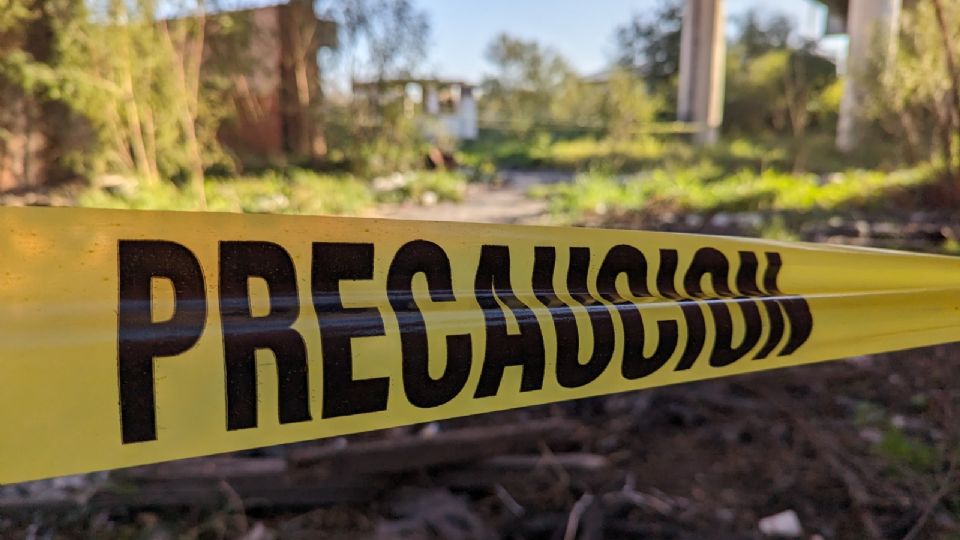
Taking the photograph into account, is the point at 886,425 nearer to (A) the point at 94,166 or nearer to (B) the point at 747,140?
(A) the point at 94,166

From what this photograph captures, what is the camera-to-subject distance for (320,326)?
142 centimetres

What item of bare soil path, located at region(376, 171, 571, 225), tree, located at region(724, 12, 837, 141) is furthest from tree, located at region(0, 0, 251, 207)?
tree, located at region(724, 12, 837, 141)

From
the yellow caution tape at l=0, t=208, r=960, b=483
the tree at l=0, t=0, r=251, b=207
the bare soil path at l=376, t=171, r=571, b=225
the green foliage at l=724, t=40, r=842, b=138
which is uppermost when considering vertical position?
the green foliage at l=724, t=40, r=842, b=138

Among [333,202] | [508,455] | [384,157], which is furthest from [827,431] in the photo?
Answer: [384,157]

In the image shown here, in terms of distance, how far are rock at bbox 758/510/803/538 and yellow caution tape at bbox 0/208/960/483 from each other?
0.93 metres

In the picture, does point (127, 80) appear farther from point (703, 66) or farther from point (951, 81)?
point (703, 66)

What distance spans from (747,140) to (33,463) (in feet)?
97.4

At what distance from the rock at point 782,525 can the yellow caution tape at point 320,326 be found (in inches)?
36.6

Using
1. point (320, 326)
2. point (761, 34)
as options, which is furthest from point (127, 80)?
point (761, 34)

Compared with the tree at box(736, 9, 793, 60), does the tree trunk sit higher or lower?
lower

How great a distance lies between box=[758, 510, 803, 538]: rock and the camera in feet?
8.59

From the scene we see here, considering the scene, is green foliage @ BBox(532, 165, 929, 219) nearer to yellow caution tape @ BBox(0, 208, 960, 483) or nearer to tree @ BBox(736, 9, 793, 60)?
yellow caution tape @ BBox(0, 208, 960, 483)

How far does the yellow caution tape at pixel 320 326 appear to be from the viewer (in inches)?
48.6

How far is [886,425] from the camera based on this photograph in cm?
348
